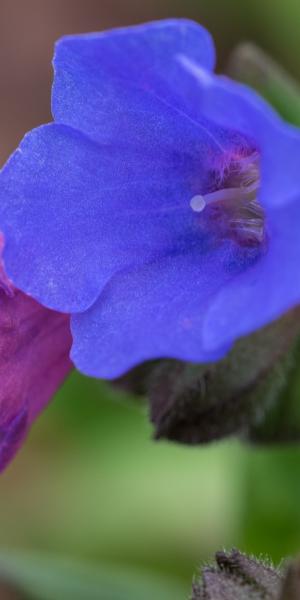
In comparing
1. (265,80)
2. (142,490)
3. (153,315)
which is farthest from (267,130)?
(142,490)

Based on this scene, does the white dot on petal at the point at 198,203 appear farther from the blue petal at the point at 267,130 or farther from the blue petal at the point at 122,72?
the blue petal at the point at 267,130

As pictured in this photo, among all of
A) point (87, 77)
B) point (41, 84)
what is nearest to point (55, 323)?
point (87, 77)

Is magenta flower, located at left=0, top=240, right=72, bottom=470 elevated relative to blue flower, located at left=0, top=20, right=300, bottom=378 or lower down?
lower down

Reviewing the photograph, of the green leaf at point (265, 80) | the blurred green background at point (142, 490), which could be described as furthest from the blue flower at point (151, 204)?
the blurred green background at point (142, 490)

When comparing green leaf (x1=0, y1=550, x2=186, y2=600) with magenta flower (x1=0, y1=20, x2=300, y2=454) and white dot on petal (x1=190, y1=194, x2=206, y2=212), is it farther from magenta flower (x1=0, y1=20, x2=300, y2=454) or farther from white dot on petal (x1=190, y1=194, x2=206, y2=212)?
white dot on petal (x1=190, y1=194, x2=206, y2=212)

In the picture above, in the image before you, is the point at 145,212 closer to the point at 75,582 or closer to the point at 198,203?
the point at 198,203

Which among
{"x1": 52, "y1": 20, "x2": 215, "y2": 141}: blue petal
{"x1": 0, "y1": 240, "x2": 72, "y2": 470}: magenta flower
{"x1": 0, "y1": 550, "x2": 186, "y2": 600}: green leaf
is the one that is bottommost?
{"x1": 0, "y1": 550, "x2": 186, "y2": 600}: green leaf

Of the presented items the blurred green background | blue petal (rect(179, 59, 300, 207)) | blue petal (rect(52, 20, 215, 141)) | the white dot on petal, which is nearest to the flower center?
the white dot on petal

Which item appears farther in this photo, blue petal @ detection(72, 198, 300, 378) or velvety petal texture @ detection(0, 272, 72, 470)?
velvety petal texture @ detection(0, 272, 72, 470)

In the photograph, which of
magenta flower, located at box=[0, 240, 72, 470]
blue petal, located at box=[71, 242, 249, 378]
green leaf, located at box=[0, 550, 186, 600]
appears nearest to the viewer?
blue petal, located at box=[71, 242, 249, 378]
